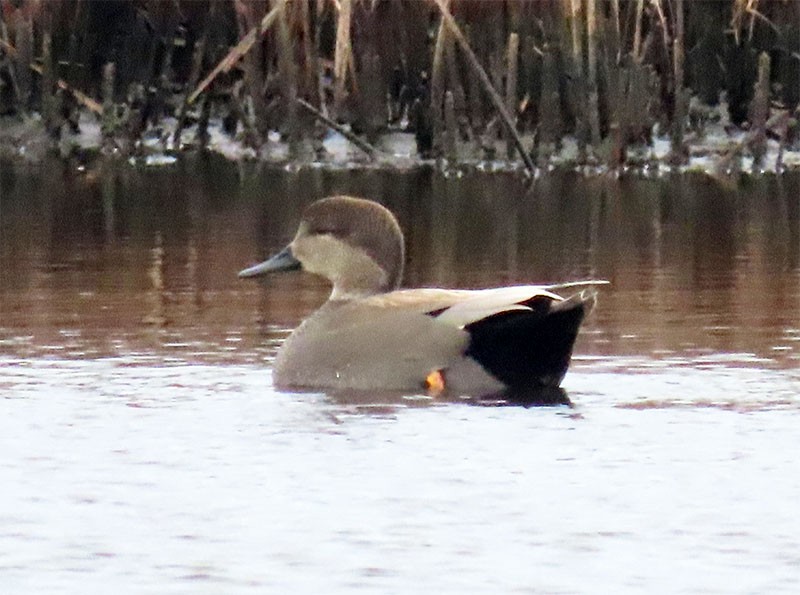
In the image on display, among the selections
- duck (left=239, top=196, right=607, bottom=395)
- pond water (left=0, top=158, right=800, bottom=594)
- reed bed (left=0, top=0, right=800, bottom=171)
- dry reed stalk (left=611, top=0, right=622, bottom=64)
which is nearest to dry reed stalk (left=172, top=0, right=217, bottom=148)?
reed bed (left=0, top=0, right=800, bottom=171)

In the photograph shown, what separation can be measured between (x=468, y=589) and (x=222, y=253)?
6200 mm

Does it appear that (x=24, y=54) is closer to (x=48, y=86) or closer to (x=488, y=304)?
(x=48, y=86)

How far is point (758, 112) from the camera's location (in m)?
14.4

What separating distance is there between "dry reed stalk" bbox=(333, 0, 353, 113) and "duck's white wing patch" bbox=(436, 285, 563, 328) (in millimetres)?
7185

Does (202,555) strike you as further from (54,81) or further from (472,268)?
(54,81)

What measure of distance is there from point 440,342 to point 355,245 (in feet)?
2.59

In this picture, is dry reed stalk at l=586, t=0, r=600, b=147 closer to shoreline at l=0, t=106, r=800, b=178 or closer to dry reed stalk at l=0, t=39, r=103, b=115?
shoreline at l=0, t=106, r=800, b=178

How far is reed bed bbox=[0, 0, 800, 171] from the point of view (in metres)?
14.3

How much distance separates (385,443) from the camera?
18.9ft

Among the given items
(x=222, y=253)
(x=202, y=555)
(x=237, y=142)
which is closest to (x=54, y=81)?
(x=237, y=142)

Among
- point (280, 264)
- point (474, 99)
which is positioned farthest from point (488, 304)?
point (474, 99)

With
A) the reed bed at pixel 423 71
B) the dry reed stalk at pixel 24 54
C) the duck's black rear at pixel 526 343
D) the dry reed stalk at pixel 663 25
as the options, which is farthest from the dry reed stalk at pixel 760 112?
the duck's black rear at pixel 526 343

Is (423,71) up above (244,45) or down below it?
below

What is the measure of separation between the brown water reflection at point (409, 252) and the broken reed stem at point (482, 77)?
29 cm
